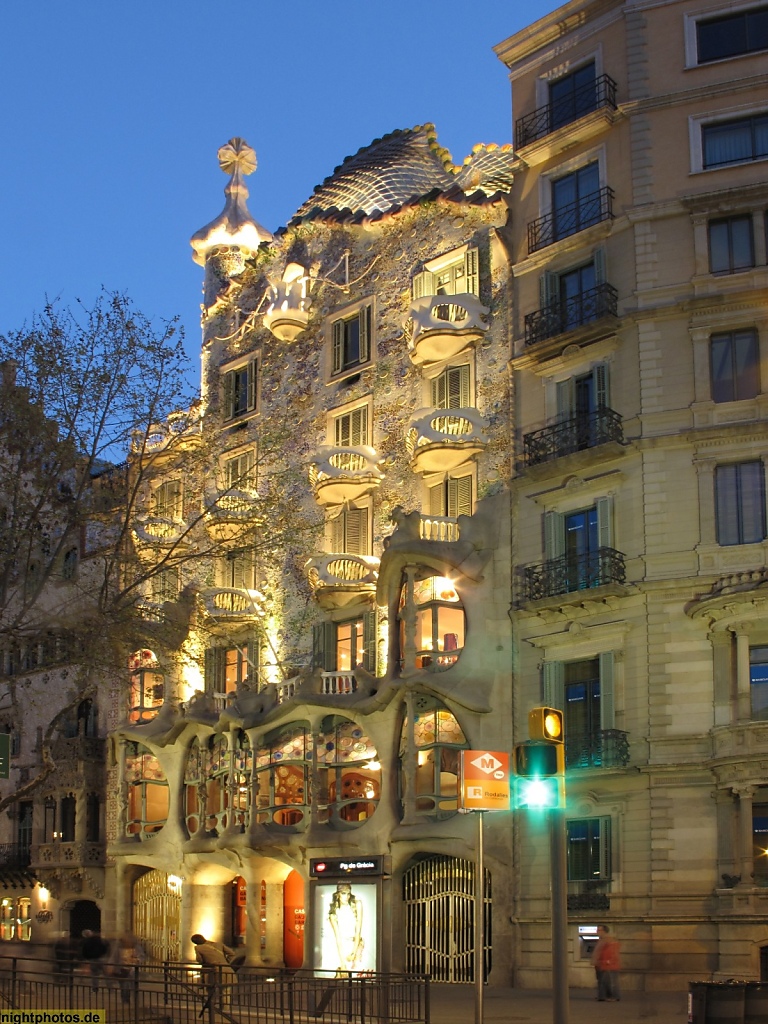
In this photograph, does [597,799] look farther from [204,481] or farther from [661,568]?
[204,481]

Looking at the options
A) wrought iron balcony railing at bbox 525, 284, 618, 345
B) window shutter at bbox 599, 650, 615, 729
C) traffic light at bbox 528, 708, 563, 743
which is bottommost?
traffic light at bbox 528, 708, 563, 743

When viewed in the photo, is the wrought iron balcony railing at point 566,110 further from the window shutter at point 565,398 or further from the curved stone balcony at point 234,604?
the curved stone balcony at point 234,604

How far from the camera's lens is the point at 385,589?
38500 mm

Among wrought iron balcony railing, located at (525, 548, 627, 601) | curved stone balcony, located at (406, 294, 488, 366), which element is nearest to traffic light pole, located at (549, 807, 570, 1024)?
wrought iron balcony railing, located at (525, 548, 627, 601)

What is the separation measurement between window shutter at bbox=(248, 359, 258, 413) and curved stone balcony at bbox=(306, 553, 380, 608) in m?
7.94

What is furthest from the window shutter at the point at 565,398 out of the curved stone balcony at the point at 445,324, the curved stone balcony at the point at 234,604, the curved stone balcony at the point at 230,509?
the curved stone balcony at the point at 234,604

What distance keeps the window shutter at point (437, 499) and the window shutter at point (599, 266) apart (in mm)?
7163

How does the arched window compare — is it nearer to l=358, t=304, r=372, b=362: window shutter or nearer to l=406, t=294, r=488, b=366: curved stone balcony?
l=358, t=304, r=372, b=362: window shutter

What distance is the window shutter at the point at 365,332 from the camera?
43.3 metres

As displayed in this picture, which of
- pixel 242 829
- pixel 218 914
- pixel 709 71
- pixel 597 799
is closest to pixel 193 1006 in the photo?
pixel 597 799

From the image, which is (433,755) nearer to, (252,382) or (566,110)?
(252,382)

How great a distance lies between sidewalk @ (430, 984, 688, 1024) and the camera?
1000 inches

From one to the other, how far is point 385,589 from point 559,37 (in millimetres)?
15626

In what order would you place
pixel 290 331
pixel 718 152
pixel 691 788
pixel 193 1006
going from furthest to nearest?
pixel 290 331 < pixel 718 152 < pixel 691 788 < pixel 193 1006
